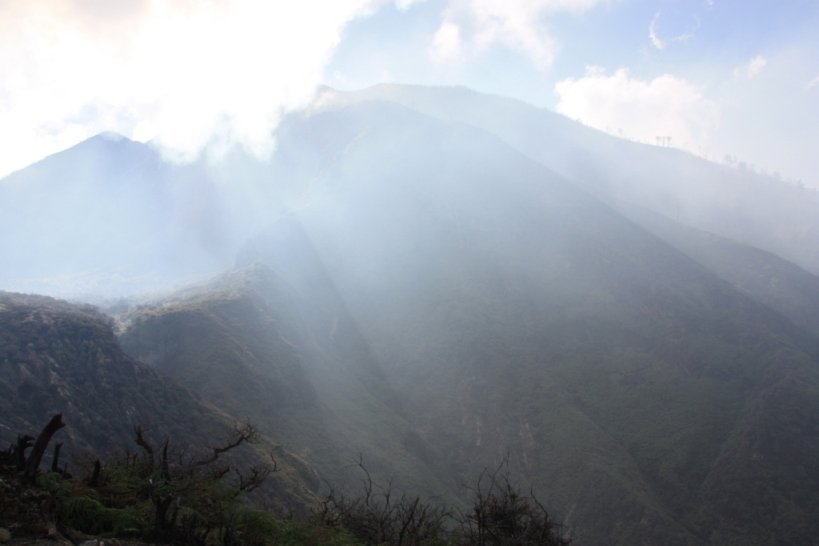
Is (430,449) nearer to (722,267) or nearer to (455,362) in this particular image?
(455,362)

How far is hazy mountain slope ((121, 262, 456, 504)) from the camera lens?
68438mm

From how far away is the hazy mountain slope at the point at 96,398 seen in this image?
42219 millimetres

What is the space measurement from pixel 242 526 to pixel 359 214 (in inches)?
5220

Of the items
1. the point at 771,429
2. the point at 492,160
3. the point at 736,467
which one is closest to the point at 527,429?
the point at 736,467

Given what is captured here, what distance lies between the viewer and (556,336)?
336ft

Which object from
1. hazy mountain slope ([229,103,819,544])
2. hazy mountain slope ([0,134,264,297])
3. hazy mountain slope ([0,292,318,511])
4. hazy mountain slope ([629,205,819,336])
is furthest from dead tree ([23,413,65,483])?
hazy mountain slope ([0,134,264,297])

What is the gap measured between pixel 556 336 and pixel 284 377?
170ft

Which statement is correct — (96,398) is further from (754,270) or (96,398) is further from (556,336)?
(754,270)

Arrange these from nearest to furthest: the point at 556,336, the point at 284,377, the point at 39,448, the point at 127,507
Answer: the point at 39,448, the point at 127,507, the point at 284,377, the point at 556,336

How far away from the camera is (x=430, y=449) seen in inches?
3273

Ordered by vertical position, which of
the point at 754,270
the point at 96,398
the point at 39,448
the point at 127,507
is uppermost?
the point at 754,270

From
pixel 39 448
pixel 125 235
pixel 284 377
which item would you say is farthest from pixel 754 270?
pixel 125 235

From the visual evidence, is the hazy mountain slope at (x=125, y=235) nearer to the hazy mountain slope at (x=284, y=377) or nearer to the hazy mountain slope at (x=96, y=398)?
the hazy mountain slope at (x=284, y=377)

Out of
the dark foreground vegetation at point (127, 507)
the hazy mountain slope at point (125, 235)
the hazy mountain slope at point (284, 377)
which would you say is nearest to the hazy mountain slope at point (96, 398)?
the hazy mountain slope at point (284, 377)
